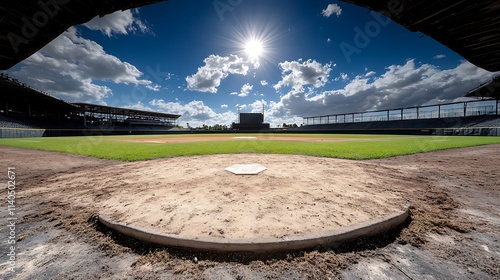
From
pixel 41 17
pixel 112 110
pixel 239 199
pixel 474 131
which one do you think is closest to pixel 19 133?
pixel 112 110

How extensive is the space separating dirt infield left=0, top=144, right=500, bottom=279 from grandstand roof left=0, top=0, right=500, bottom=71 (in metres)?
2.72

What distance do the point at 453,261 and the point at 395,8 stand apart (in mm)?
3348

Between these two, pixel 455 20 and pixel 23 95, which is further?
pixel 23 95

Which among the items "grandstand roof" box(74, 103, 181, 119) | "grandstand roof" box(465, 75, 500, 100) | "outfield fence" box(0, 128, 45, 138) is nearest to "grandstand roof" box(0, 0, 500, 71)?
"outfield fence" box(0, 128, 45, 138)

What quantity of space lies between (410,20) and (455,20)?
538 millimetres

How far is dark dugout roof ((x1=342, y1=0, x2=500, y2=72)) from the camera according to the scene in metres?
2.46

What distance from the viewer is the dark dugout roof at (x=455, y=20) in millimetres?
2463

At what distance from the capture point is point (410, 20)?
2820 millimetres

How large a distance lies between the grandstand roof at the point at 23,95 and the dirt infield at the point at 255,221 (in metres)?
38.7

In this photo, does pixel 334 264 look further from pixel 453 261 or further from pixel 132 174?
pixel 132 174

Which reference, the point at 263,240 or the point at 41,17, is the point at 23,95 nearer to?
the point at 41,17

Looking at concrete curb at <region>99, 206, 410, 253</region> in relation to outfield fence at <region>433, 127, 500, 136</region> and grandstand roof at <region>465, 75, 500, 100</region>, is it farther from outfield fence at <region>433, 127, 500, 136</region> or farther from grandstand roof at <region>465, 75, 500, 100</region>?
grandstand roof at <region>465, 75, 500, 100</region>

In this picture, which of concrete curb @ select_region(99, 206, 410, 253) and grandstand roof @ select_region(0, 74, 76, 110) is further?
grandstand roof @ select_region(0, 74, 76, 110)

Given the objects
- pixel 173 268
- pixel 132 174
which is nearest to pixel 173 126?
pixel 132 174
